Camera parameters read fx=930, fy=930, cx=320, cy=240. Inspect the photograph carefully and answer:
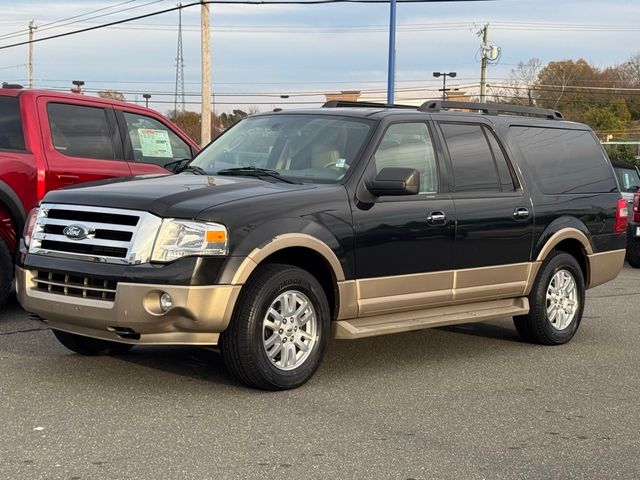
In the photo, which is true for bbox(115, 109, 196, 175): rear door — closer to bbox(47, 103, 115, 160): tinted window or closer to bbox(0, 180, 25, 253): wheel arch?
bbox(47, 103, 115, 160): tinted window

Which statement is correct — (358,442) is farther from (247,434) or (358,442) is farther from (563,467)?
(563,467)

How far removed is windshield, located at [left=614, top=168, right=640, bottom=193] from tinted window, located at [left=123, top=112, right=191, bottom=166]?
999 centimetres

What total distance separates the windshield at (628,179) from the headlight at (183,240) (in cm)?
1298

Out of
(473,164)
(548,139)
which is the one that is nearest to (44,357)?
(473,164)

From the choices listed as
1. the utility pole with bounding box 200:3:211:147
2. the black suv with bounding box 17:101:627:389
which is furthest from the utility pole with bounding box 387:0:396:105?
the black suv with bounding box 17:101:627:389

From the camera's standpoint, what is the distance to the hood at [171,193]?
561 centimetres

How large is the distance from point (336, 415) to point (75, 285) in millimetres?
1786

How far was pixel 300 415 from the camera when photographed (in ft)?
17.8

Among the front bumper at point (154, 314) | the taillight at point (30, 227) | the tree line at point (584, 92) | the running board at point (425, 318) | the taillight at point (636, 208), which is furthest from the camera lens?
the tree line at point (584, 92)

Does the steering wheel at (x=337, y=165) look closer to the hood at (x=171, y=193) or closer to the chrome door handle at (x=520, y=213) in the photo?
the hood at (x=171, y=193)

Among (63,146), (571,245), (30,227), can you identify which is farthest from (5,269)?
(571,245)

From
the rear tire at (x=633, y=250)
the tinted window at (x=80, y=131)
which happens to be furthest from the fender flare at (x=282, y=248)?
the rear tire at (x=633, y=250)

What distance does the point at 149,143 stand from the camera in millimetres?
9438

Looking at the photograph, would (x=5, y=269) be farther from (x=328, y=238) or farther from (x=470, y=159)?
(x=470, y=159)
